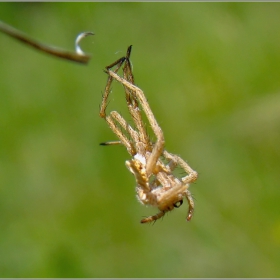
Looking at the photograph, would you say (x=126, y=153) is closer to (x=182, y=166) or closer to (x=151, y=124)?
(x=182, y=166)

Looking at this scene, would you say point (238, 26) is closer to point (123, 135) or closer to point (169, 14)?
point (169, 14)

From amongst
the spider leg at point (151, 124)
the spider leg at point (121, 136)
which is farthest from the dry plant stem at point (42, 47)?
the spider leg at point (121, 136)

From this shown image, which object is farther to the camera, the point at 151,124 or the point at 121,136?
the point at 121,136

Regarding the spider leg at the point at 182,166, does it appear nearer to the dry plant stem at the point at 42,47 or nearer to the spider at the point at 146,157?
the spider at the point at 146,157

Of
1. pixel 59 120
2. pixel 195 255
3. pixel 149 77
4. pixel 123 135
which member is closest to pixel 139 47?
pixel 149 77

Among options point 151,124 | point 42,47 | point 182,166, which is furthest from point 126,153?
point 42,47

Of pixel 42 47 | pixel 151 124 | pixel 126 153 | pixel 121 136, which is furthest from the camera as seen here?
pixel 126 153

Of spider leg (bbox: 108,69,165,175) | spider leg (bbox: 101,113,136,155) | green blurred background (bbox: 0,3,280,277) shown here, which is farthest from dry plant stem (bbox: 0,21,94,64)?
green blurred background (bbox: 0,3,280,277)
